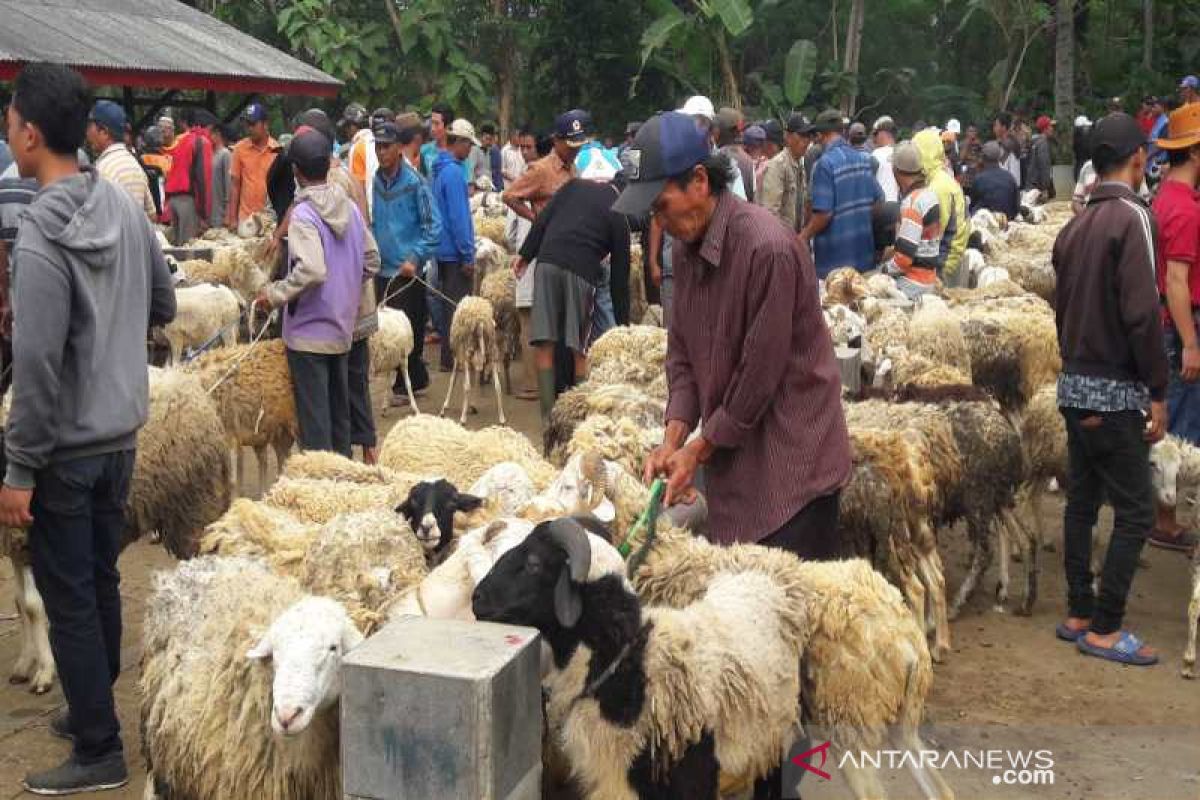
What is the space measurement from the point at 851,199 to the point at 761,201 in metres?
1.38

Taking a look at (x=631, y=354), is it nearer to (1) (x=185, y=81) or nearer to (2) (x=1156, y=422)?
(2) (x=1156, y=422)

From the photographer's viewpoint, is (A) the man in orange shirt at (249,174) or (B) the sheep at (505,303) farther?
(A) the man in orange shirt at (249,174)

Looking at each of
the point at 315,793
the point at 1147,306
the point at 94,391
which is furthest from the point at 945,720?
the point at 94,391

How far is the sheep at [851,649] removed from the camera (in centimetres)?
372

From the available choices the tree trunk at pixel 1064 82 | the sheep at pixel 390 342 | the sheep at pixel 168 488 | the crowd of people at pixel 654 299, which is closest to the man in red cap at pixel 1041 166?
the tree trunk at pixel 1064 82

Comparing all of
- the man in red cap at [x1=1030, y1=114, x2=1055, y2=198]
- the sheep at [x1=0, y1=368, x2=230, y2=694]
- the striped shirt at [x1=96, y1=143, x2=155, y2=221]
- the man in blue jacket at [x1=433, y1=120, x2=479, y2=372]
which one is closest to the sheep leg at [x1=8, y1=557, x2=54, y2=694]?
the sheep at [x1=0, y1=368, x2=230, y2=694]

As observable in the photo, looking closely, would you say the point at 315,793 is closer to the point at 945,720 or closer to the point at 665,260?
the point at 945,720

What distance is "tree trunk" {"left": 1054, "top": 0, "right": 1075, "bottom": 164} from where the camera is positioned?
974 inches

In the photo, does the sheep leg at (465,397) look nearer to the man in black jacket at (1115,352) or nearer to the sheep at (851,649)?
the man in black jacket at (1115,352)

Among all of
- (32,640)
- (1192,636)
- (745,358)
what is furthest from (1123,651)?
(32,640)

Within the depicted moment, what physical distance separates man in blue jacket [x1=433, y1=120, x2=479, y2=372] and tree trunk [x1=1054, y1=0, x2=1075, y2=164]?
17.1 meters

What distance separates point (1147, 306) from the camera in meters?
5.33

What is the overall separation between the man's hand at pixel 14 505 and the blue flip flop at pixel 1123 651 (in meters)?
4.51

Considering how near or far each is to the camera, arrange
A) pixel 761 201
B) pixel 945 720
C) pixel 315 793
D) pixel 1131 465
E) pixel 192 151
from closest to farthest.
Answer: pixel 315 793 < pixel 945 720 < pixel 1131 465 < pixel 761 201 < pixel 192 151
